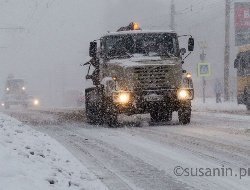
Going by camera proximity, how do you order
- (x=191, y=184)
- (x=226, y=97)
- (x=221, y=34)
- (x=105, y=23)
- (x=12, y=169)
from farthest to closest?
(x=105, y=23) < (x=221, y=34) < (x=226, y=97) < (x=191, y=184) < (x=12, y=169)

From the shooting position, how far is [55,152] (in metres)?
8.53

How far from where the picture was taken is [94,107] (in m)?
16.3

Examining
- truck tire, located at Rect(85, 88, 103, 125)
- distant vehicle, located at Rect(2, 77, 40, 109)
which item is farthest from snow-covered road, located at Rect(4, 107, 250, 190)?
distant vehicle, located at Rect(2, 77, 40, 109)

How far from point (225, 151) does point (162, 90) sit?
5.66 meters

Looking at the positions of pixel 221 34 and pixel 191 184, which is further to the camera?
pixel 221 34

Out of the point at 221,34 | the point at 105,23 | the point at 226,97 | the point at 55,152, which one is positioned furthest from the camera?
the point at 105,23

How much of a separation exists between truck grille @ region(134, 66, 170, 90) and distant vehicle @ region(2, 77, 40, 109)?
28955 mm

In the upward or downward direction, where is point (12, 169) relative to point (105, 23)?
downward

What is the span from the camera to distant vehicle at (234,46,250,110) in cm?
2414

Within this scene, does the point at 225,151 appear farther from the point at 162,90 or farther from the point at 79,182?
the point at 162,90

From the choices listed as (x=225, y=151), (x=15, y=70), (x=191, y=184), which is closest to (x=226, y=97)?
(x=225, y=151)

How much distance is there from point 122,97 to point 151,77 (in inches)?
36.2

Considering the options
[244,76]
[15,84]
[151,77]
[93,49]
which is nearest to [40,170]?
[151,77]

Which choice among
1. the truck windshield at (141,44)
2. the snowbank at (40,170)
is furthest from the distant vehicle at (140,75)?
the snowbank at (40,170)
